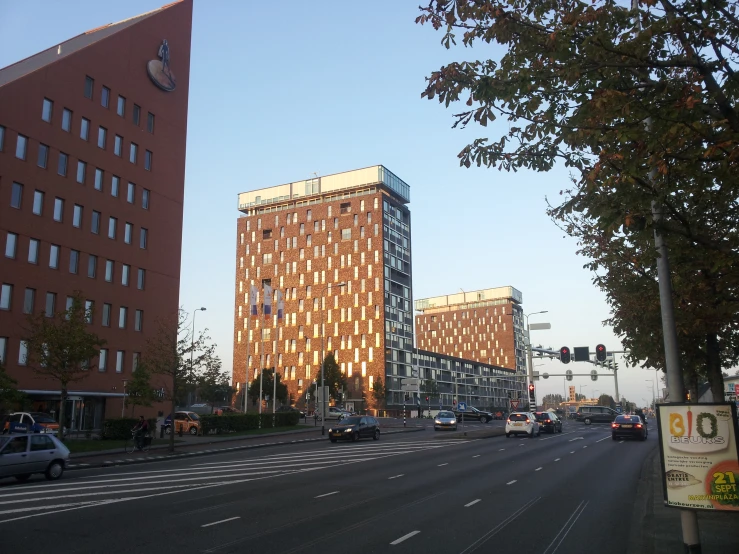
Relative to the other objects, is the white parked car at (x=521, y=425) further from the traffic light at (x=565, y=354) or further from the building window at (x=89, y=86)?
the building window at (x=89, y=86)

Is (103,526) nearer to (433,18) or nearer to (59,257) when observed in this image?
(433,18)

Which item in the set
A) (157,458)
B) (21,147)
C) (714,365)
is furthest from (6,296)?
(714,365)

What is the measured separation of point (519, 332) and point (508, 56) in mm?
180090

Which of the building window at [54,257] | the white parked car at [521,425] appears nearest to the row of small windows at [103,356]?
the building window at [54,257]

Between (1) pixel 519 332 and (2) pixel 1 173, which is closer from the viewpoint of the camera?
(2) pixel 1 173

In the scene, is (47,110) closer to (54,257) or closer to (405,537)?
(54,257)

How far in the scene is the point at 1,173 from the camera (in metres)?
41.8

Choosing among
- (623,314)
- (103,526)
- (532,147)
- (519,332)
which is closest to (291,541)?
(103,526)

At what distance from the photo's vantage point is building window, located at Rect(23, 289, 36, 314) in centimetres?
4291

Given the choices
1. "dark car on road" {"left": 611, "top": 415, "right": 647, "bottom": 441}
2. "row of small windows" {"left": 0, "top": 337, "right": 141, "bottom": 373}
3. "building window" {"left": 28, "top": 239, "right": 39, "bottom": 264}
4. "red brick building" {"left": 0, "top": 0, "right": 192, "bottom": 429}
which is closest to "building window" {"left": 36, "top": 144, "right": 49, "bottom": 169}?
"red brick building" {"left": 0, "top": 0, "right": 192, "bottom": 429}

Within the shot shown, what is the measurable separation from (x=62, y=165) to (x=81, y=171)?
1.79m

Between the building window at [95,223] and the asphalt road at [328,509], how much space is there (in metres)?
30.6

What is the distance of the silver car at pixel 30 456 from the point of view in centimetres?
1831

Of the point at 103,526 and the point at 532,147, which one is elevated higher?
the point at 532,147
